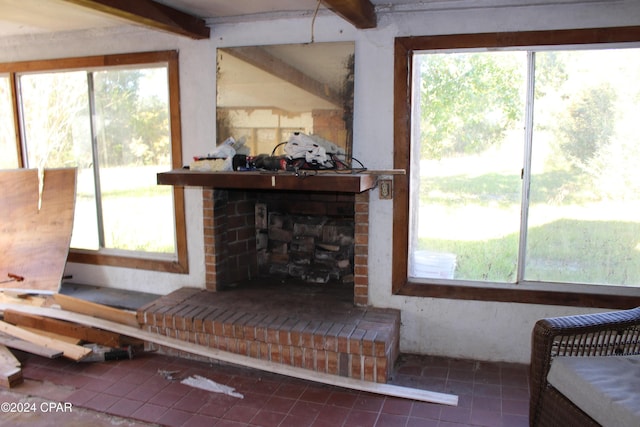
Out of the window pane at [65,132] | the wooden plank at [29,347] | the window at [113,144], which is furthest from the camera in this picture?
the window pane at [65,132]

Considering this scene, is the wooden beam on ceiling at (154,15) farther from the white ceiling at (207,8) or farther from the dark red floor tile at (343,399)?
the dark red floor tile at (343,399)

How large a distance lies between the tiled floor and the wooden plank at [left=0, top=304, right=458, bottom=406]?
→ 6 centimetres

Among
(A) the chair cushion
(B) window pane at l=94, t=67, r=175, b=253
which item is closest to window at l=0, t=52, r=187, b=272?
(B) window pane at l=94, t=67, r=175, b=253

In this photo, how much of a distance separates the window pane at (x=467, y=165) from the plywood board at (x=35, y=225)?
9.62 ft

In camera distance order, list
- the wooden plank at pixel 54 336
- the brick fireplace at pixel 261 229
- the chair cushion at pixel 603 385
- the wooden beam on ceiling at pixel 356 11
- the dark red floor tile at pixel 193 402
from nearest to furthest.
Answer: the chair cushion at pixel 603 385, the wooden beam on ceiling at pixel 356 11, the dark red floor tile at pixel 193 402, the wooden plank at pixel 54 336, the brick fireplace at pixel 261 229

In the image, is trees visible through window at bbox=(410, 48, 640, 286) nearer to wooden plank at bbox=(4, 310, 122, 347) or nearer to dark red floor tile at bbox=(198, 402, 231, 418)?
dark red floor tile at bbox=(198, 402, 231, 418)

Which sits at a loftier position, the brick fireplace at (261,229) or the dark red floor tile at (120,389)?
the brick fireplace at (261,229)

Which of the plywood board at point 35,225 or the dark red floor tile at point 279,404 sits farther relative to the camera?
the plywood board at point 35,225

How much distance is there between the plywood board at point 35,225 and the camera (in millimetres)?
4008

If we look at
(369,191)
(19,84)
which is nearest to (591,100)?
(369,191)

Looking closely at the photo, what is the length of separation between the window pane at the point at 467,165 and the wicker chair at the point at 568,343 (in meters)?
1.02

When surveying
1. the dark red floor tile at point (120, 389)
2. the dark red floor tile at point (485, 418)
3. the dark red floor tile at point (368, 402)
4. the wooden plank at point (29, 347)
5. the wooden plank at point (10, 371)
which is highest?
the wooden plank at point (29, 347)

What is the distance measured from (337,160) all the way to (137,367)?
78.4 inches

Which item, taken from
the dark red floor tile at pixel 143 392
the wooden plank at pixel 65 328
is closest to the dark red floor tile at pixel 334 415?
the dark red floor tile at pixel 143 392
